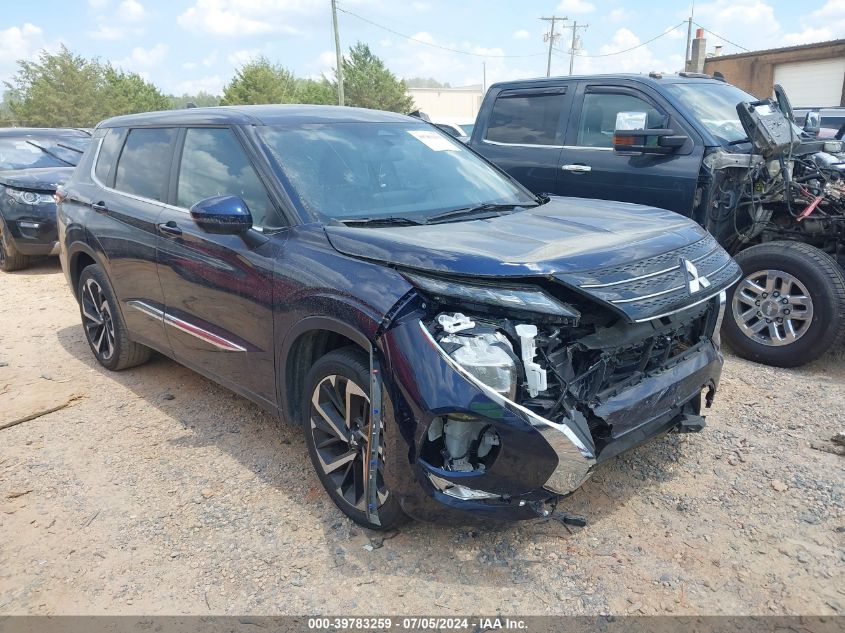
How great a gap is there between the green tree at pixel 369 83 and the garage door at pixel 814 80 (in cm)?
2845

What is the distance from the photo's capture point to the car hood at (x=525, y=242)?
2.57m

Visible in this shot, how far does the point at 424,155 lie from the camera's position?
12.7 feet

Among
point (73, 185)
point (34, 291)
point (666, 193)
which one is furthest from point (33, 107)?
point (666, 193)

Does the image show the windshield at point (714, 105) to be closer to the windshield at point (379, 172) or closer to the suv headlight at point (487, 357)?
the windshield at point (379, 172)

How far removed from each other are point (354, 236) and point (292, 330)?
0.55 m

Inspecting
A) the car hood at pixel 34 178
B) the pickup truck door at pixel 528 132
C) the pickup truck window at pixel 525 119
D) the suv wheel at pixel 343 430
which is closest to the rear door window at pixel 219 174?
the suv wheel at pixel 343 430

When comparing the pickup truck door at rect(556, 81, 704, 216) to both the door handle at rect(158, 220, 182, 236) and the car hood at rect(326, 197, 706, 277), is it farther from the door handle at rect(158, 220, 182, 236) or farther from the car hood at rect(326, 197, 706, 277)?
the door handle at rect(158, 220, 182, 236)

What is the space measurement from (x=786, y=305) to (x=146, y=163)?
177 inches

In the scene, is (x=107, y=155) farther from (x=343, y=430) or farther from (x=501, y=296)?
(x=501, y=296)

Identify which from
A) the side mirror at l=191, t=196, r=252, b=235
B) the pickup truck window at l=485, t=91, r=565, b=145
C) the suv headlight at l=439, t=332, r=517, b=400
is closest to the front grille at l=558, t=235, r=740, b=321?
the suv headlight at l=439, t=332, r=517, b=400

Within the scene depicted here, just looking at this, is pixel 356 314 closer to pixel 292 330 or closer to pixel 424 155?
pixel 292 330

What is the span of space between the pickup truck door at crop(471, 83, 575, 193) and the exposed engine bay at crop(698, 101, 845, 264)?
144 cm

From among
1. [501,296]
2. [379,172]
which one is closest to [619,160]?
[379,172]

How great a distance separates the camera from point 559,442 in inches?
96.1
